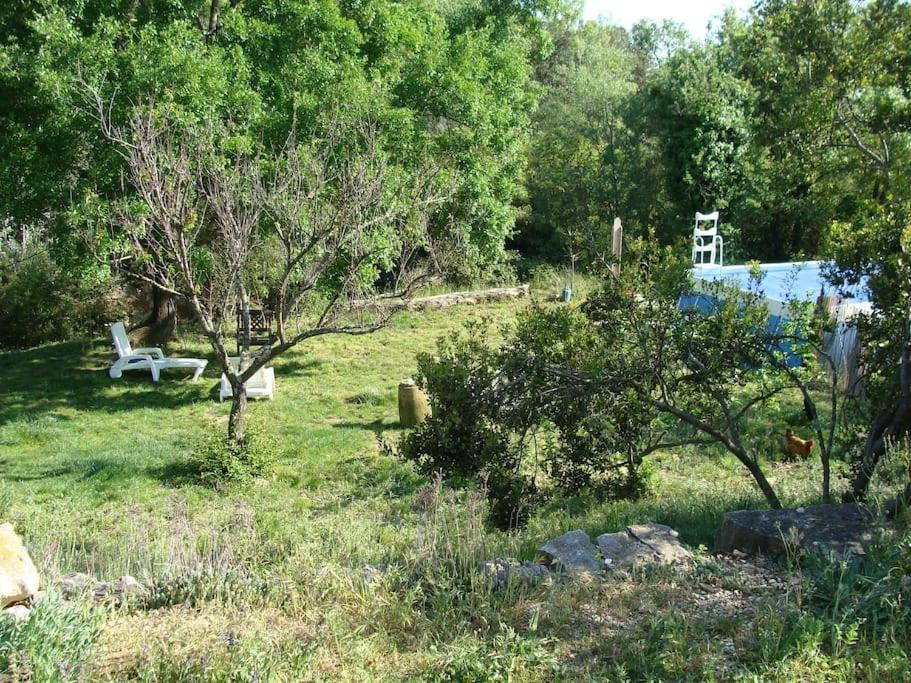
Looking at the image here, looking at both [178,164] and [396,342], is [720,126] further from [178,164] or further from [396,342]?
[178,164]

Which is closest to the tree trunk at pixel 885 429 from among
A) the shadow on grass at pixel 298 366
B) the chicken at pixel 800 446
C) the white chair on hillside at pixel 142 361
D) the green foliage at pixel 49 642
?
the chicken at pixel 800 446

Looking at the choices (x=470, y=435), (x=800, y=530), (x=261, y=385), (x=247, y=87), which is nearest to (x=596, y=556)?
(x=800, y=530)

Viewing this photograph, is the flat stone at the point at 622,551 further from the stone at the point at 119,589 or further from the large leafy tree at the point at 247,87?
the large leafy tree at the point at 247,87

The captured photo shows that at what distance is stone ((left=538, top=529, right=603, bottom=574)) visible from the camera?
4102 millimetres

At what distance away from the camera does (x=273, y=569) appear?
4027 mm

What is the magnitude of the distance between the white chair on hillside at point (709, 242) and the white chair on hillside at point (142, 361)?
10.5m

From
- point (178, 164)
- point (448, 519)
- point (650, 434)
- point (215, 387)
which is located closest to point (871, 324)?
point (650, 434)

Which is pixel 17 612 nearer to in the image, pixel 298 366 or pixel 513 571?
pixel 513 571

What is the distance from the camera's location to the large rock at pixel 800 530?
13.3ft

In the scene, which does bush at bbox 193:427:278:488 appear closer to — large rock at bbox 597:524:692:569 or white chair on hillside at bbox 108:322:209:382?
white chair on hillside at bbox 108:322:209:382

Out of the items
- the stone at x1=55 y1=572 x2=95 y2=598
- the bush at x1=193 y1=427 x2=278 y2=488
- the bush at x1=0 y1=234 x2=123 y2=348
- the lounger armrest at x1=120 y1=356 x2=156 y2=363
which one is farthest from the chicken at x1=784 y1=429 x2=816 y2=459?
the bush at x1=0 y1=234 x2=123 y2=348

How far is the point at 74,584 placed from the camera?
3928 millimetres

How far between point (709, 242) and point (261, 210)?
13.2 meters

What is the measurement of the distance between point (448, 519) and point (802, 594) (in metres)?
2.13
